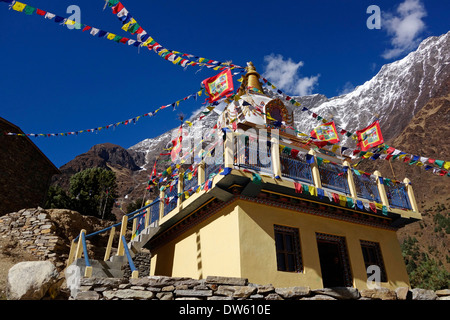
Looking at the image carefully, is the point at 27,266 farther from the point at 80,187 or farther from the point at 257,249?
the point at 80,187

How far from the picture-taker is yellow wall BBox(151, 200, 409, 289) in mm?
8570

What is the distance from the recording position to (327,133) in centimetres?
1416

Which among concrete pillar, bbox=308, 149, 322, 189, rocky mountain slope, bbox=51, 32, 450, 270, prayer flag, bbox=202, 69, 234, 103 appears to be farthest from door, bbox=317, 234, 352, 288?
rocky mountain slope, bbox=51, 32, 450, 270

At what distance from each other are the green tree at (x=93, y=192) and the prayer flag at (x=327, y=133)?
18245 millimetres

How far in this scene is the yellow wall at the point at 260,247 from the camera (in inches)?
337

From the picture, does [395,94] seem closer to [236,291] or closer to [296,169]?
[296,169]

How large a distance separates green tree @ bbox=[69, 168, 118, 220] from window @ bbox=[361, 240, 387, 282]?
20164 mm

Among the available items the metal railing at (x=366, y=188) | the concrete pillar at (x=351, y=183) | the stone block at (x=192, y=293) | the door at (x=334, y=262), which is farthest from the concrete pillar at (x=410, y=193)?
the stone block at (x=192, y=293)

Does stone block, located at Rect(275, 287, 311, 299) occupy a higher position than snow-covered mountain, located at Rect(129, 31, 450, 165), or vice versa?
snow-covered mountain, located at Rect(129, 31, 450, 165)

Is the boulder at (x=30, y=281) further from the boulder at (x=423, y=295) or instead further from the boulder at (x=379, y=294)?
the boulder at (x=423, y=295)

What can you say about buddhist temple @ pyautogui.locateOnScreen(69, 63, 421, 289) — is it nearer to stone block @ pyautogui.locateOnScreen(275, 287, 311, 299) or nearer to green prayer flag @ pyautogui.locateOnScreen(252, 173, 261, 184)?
green prayer flag @ pyautogui.locateOnScreen(252, 173, 261, 184)
